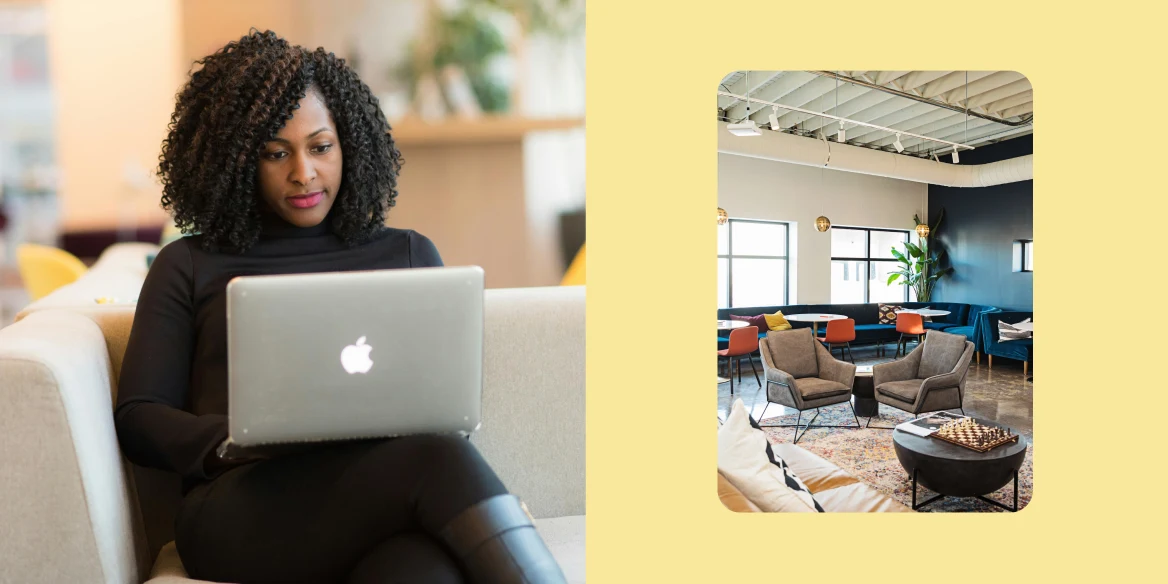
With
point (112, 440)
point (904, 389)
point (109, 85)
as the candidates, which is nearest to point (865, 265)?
point (904, 389)

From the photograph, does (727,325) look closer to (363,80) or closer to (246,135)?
(246,135)

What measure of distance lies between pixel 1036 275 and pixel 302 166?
1629 mm

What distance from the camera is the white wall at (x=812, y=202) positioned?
1559 millimetres

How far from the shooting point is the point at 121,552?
43.1 inches

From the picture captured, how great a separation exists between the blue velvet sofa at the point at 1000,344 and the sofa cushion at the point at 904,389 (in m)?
0.17

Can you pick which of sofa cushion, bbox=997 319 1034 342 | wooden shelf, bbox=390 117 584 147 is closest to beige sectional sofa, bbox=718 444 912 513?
sofa cushion, bbox=997 319 1034 342

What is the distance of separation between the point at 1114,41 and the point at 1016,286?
0.61 meters

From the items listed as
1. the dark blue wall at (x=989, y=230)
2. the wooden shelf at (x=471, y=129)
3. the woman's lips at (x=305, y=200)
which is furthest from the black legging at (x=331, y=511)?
the wooden shelf at (x=471, y=129)

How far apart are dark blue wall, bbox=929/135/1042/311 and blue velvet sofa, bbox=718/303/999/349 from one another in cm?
3

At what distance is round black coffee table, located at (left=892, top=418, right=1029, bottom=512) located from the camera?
1502 mm

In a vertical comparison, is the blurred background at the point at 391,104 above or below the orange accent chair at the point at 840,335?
above

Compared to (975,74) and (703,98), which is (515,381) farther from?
(975,74)

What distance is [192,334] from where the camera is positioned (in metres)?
1.26

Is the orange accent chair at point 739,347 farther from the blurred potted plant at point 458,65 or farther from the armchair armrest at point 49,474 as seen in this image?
the blurred potted plant at point 458,65
